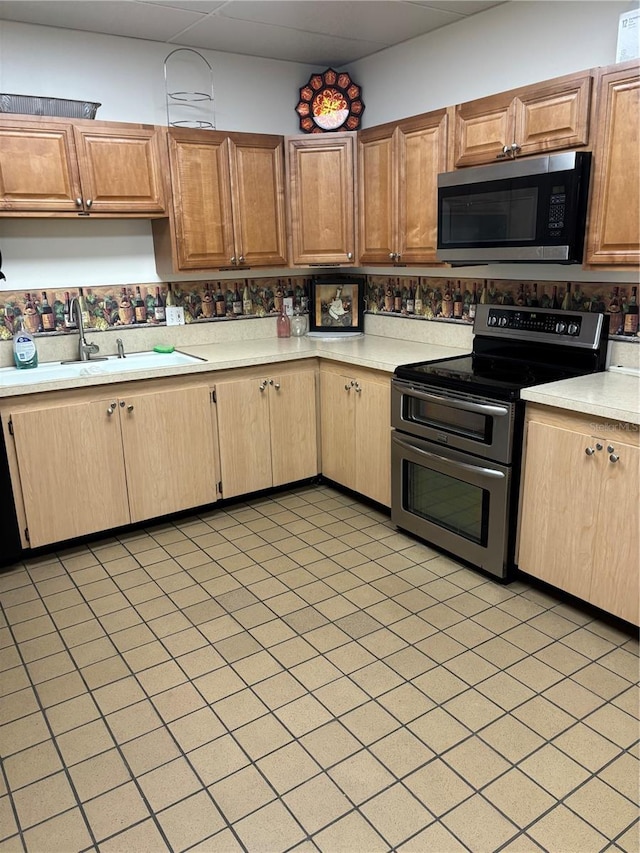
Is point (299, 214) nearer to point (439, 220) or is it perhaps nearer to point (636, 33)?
point (439, 220)

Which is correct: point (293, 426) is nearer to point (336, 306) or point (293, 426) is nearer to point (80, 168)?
point (336, 306)

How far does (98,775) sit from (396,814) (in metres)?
0.86

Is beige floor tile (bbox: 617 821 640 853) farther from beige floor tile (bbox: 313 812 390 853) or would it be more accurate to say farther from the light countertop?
the light countertop

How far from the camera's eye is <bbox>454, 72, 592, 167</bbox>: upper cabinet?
8.29 ft

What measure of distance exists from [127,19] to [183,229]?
3.29 ft

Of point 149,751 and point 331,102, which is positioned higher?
point 331,102

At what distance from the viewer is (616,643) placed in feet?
7.79

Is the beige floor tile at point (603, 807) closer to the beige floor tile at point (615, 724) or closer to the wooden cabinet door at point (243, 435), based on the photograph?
the beige floor tile at point (615, 724)

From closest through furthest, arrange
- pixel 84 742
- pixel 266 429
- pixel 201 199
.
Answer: pixel 84 742
pixel 201 199
pixel 266 429

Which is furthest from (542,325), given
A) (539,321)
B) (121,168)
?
(121,168)

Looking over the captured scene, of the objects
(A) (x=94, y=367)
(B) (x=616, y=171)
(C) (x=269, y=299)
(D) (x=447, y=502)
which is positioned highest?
(B) (x=616, y=171)

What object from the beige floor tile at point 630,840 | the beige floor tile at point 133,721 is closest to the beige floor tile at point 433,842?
the beige floor tile at point 630,840

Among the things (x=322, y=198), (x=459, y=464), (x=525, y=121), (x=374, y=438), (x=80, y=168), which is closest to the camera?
(x=525, y=121)

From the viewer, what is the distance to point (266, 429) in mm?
3652
